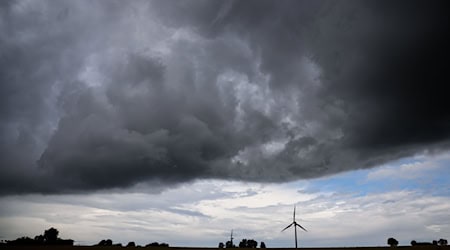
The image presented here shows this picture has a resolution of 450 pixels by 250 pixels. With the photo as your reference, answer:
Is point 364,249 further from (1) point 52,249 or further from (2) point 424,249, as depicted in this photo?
(1) point 52,249

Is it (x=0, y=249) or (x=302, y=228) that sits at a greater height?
(x=302, y=228)

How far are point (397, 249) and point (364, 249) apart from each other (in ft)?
55.1

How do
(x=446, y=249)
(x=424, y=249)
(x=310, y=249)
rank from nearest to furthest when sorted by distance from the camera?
1. (x=446, y=249)
2. (x=424, y=249)
3. (x=310, y=249)

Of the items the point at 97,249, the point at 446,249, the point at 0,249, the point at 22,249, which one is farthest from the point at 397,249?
the point at 0,249

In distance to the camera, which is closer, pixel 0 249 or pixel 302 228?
pixel 0 249

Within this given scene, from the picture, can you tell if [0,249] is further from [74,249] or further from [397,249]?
[397,249]

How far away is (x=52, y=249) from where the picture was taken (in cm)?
17638

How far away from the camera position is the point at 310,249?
16575 cm

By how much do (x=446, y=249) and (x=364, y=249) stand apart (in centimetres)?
3598

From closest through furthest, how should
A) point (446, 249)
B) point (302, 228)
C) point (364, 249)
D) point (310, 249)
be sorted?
1. point (446, 249)
2. point (364, 249)
3. point (310, 249)
4. point (302, 228)

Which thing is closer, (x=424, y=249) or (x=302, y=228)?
(x=424, y=249)

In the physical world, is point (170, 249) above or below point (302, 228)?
below

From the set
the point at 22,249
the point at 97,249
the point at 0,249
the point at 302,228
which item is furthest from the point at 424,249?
the point at 0,249

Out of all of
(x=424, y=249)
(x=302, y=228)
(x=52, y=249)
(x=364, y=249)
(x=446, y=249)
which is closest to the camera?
(x=446, y=249)
